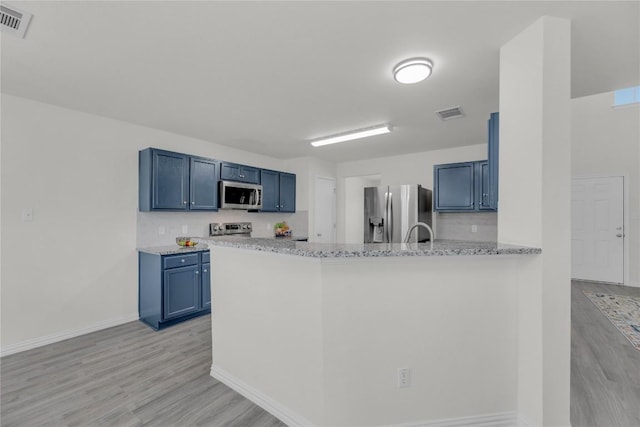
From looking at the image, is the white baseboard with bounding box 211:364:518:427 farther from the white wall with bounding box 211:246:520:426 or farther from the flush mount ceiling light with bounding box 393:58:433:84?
the flush mount ceiling light with bounding box 393:58:433:84

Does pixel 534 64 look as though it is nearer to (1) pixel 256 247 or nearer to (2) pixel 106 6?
(1) pixel 256 247

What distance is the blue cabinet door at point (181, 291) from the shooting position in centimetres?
323

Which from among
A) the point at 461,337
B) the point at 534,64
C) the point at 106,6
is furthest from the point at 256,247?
the point at 534,64

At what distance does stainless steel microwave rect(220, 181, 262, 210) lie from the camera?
4.19m

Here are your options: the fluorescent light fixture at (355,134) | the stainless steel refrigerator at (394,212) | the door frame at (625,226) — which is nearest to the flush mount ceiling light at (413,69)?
the fluorescent light fixture at (355,134)

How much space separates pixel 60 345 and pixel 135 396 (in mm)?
1533

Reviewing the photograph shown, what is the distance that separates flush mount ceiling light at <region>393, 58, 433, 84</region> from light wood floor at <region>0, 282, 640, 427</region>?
250 cm

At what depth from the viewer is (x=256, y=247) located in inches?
68.2

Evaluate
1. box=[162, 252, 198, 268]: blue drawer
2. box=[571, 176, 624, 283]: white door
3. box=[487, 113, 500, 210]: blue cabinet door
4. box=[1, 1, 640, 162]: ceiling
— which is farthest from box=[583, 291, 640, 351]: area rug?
box=[162, 252, 198, 268]: blue drawer

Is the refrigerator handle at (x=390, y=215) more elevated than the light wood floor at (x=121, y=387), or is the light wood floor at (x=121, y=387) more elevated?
the refrigerator handle at (x=390, y=215)

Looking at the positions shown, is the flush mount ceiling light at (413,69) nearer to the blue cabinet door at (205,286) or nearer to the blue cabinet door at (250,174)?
the blue cabinet door at (250,174)

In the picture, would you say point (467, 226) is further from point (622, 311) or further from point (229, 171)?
point (229, 171)

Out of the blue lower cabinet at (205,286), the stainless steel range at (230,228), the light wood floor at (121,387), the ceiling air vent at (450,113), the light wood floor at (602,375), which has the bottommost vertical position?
the light wood floor at (121,387)

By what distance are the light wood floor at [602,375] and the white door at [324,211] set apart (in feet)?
13.0
